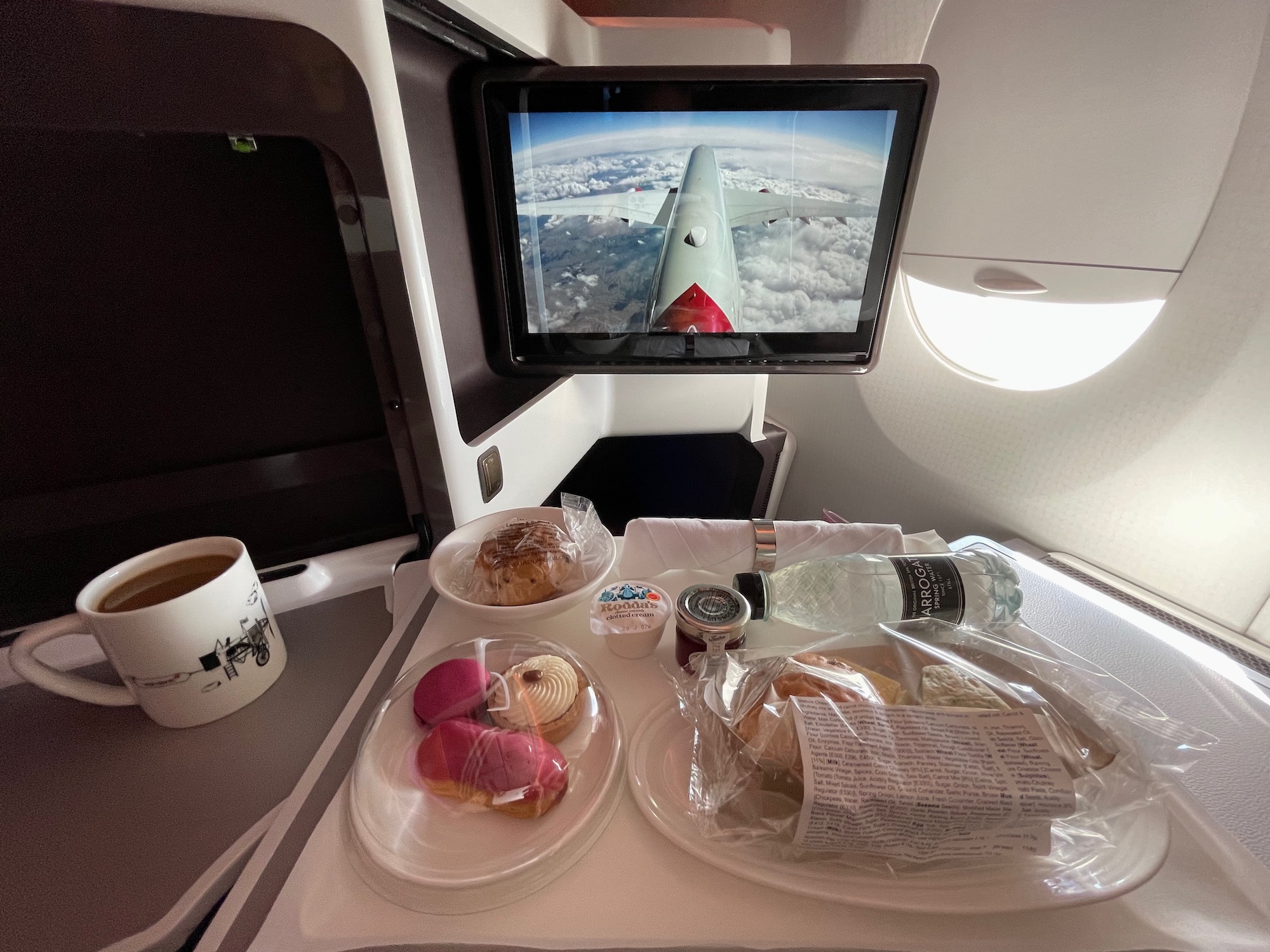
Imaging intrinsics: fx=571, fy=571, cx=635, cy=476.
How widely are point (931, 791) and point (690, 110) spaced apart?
740 mm

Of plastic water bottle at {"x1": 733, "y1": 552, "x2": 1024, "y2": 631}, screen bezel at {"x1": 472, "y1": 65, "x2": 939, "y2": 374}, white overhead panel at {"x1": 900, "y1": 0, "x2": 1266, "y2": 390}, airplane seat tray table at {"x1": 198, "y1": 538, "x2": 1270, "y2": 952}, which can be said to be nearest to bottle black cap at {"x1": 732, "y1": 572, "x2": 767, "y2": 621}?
plastic water bottle at {"x1": 733, "y1": 552, "x2": 1024, "y2": 631}

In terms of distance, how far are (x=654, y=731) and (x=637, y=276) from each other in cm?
61

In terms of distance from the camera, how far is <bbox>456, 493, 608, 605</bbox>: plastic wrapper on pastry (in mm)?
584

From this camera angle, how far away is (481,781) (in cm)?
42

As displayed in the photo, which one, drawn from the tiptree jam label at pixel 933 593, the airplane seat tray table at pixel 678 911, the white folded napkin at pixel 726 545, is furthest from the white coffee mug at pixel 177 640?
the tiptree jam label at pixel 933 593

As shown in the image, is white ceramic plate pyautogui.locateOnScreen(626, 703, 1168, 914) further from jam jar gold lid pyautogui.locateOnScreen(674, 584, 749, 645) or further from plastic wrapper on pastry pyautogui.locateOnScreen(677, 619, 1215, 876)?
jam jar gold lid pyautogui.locateOnScreen(674, 584, 749, 645)

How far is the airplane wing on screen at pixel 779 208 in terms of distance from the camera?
75cm

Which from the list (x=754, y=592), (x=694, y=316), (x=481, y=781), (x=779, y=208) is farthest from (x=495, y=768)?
(x=779, y=208)

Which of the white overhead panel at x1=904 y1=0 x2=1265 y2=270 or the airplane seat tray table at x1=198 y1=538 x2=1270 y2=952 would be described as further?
the white overhead panel at x1=904 y1=0 x2=1265 y2=270

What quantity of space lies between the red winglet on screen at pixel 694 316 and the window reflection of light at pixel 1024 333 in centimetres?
39

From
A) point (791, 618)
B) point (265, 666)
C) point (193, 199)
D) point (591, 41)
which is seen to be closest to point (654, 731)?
point (791, 618)

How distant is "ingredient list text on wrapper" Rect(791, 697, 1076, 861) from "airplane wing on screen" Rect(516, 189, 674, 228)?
0.67 m

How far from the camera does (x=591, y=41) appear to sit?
89 centimetres

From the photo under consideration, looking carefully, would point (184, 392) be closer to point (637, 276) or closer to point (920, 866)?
point (637, 276)
